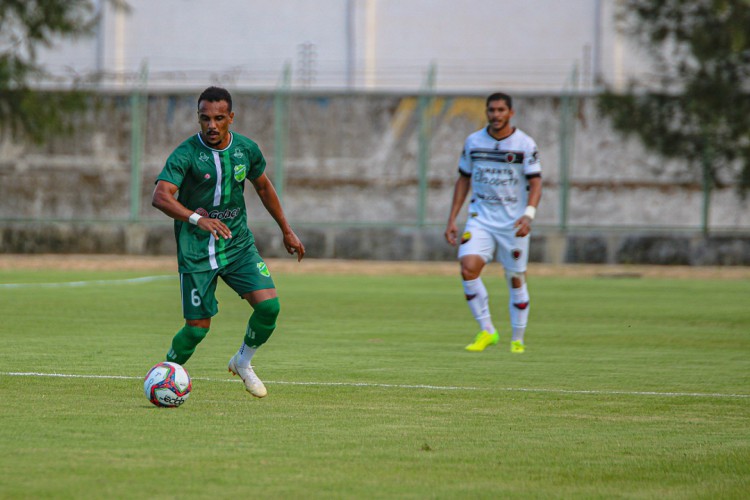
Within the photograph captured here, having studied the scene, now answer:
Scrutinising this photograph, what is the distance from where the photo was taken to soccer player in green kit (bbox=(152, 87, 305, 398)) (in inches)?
334

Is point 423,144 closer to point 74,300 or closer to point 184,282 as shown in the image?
point 74,300

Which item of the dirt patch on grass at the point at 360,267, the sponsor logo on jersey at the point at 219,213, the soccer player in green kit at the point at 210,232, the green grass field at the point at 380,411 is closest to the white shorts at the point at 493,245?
the green grass field at the point at 380,411

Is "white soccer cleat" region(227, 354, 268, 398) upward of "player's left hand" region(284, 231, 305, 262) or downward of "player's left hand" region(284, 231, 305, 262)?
downward

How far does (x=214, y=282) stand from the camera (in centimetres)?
862

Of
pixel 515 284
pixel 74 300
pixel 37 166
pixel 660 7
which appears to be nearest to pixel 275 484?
pixel 515 284

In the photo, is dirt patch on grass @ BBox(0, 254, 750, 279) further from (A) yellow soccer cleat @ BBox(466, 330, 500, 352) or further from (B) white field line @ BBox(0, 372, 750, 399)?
(B) white field line @ BBox(0, 372, 750, 399)

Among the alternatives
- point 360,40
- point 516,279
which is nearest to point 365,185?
point 360,40

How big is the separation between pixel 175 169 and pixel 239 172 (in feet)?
1.35

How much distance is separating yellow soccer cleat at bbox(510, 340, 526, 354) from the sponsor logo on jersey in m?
3.98


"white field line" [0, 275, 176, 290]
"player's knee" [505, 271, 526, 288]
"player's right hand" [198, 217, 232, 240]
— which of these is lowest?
"white field line" [0, 275, 176, 290]

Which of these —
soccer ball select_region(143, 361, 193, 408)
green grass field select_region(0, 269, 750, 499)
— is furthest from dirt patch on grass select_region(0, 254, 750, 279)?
soccer ball select_region(143, 361, 193, 408)

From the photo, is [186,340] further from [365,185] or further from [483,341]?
[365,185]

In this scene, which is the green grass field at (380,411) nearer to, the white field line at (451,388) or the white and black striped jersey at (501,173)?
the white field line at (451,388)

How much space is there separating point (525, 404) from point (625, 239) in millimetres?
19264
